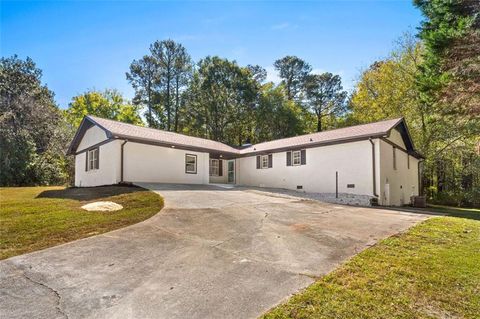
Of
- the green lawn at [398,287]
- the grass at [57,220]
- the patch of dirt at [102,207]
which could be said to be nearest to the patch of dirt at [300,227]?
the green lawn at [398,287]

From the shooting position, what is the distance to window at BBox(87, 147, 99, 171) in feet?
55.1

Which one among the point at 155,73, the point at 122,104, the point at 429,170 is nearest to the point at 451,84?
the point at 429,170

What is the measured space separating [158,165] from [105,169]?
2.78 m

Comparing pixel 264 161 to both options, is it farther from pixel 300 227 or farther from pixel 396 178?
pixel 300 227

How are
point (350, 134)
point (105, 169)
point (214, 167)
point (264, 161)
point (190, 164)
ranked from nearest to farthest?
point (350, 134)
point (105, 169)
point (190, 164)
point (264, 161)
point (214, 167)

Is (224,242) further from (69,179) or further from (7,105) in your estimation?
(7,105)

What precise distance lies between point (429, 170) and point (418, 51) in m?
10.1

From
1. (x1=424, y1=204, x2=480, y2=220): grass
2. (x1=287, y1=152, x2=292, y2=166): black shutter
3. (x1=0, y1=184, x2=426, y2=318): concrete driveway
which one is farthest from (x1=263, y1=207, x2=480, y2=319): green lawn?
(x1=287, y1=152, x2=292, y2=166): black shutter

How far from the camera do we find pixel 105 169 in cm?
1557

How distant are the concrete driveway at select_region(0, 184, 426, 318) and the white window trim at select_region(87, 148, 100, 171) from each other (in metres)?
11.2

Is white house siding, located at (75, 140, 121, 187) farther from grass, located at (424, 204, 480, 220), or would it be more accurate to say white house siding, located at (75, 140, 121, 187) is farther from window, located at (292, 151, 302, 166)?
grass, located at (424, 204, 480, 220)

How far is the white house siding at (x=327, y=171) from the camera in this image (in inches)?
562

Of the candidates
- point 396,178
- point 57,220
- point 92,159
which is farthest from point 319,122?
point 57,220

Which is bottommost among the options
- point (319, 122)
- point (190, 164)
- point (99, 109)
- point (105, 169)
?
point (105, 169)
